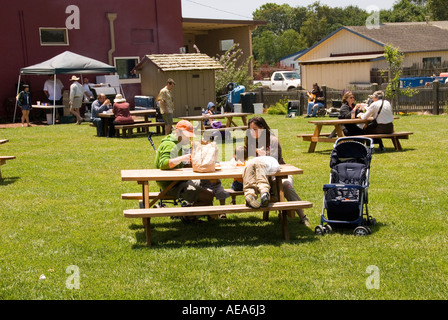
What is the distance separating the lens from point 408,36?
43719mm

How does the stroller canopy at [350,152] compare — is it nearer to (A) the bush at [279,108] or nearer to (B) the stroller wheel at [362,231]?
(B) the stroller wheel at [362,231]

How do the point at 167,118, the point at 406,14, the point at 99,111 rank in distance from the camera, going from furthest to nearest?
the point at 406,14, the point at 99,111, the point at 167,118

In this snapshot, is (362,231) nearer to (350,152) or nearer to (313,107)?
(350,152)

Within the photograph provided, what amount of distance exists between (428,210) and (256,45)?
8709cm

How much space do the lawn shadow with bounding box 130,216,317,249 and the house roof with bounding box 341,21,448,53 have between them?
34772mm

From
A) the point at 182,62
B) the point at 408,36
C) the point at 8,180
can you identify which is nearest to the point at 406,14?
the point at 408,36

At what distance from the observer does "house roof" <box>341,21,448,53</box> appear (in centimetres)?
4150

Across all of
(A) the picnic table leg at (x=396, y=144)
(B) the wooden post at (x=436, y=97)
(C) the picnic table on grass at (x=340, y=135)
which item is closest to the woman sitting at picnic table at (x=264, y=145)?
(C) the picnic table on grass at (x=340, y=135)

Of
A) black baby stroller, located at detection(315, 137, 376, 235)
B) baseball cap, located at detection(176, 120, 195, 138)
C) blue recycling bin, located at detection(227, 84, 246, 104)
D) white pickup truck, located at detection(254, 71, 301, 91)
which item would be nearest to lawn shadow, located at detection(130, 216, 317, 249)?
black baby stroller, located at detection(315, 137, 376, 235)

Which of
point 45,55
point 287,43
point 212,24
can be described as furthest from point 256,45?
point 45,55

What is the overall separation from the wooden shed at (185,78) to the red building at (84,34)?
495 centimetres

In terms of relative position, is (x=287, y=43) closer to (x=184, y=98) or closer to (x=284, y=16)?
(x=284, y=16)

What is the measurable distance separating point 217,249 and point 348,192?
1825 mm
